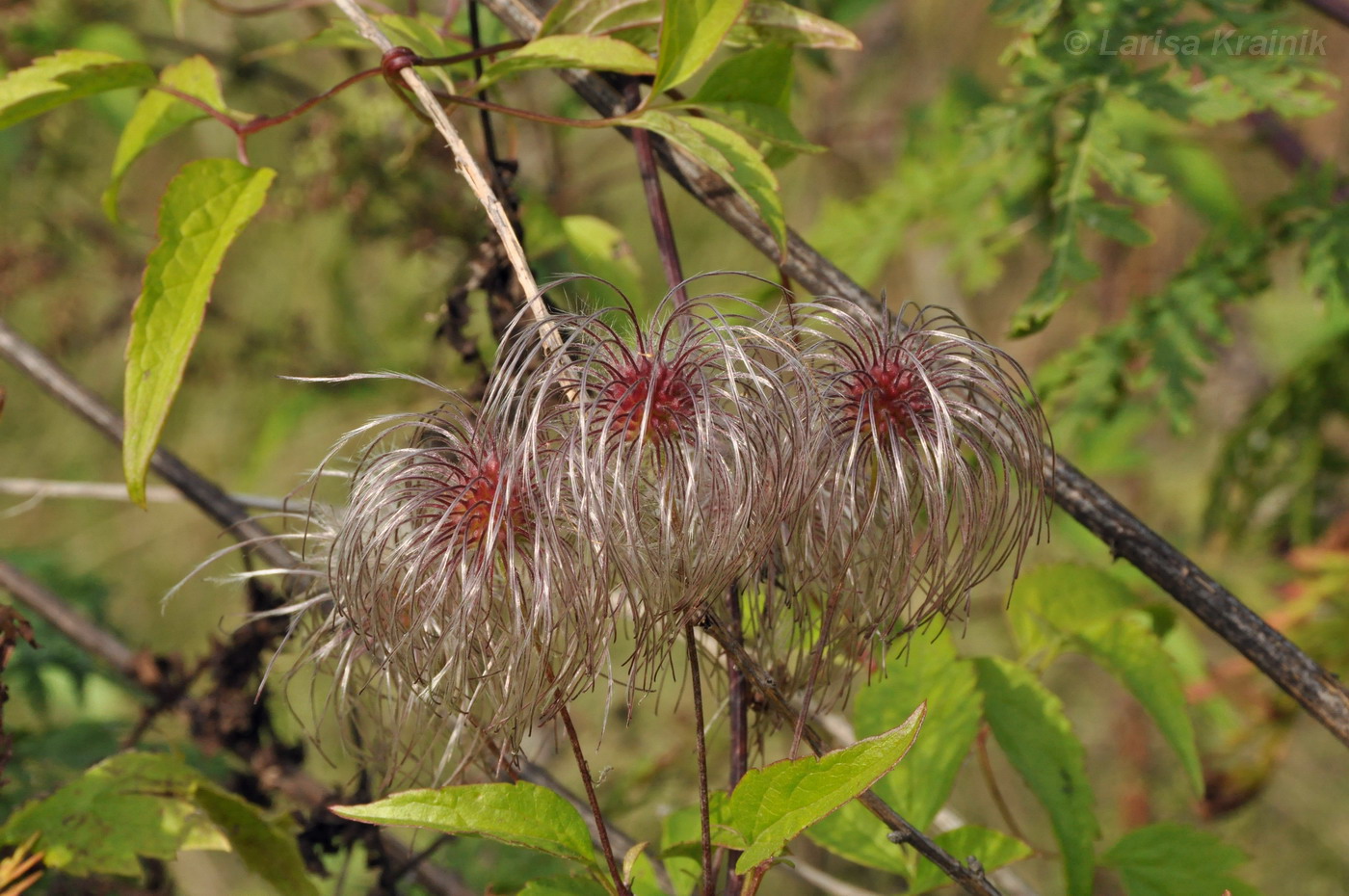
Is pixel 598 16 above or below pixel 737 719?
above

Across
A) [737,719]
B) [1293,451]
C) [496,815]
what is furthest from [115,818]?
[1293,451]

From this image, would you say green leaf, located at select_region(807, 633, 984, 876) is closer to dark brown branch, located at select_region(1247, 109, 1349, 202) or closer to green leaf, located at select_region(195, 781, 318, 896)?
green leaf, located at select_region(195, 781, 318, 896)

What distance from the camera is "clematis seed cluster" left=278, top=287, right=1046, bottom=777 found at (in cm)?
86

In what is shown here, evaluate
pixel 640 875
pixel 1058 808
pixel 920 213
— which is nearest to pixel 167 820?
pixel 640 875

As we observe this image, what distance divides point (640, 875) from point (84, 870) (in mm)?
621

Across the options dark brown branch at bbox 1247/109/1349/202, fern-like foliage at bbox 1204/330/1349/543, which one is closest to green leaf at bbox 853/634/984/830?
fern-like foliage at bbox 1204/330/1349/543

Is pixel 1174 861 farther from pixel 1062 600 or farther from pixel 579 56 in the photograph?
pixel 579 56

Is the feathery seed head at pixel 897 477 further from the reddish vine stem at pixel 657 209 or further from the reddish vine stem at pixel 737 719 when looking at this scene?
the reddish vine stem at pixel 657 209

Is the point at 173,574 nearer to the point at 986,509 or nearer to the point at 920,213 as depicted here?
the point at 920,213

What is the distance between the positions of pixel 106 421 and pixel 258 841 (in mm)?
617

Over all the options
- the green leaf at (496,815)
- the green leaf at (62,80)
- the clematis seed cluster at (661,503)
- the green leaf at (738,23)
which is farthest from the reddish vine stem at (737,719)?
the green leaf at (62,80)

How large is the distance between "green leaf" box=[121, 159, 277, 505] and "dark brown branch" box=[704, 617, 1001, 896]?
53 cm

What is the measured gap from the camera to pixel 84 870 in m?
1.17

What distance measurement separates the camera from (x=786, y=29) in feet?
3.86
